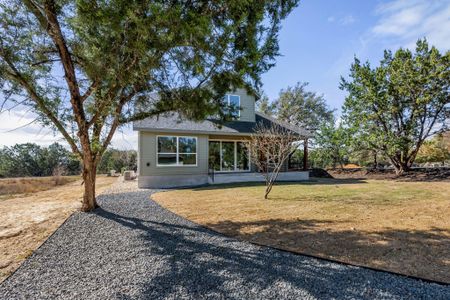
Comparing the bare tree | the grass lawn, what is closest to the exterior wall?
the bare tree

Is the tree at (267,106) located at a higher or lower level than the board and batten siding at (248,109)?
higher

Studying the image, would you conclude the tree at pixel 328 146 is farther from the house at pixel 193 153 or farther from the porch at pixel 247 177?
the house at pixel 193 153

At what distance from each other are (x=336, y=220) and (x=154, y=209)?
5.12 meters

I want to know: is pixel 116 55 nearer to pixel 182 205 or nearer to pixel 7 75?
pixel 7 75

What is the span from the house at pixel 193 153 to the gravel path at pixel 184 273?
25.3 ft

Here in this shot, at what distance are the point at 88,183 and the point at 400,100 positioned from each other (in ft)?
60.3

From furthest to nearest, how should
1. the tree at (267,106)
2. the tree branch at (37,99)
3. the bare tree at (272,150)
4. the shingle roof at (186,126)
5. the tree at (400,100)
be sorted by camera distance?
the tree at (267,106) < the tree at (400,100) < the shingle roof at (186,126) < the bare tree at (272,150) < the tree branch at (37,99)

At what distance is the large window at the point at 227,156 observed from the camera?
16.0m

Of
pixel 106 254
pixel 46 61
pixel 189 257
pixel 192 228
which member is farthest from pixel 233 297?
pixel 46 61

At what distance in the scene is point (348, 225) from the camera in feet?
17.9

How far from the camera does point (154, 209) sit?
747 cm

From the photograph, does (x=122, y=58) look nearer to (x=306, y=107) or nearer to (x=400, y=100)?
(x=400, y=100)

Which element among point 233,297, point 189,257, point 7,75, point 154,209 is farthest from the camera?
point 154,209

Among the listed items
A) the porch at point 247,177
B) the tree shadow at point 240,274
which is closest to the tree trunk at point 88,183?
the tree shadow at point 240,274
